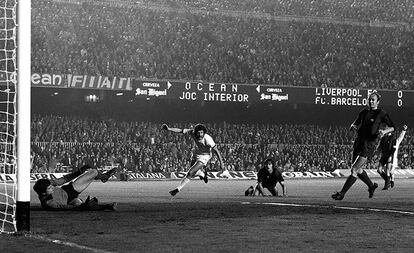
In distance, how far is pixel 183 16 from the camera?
4666cm

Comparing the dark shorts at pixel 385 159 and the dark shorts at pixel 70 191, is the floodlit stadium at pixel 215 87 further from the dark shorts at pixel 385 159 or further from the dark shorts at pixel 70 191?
the dark shorts at pixel 70 191

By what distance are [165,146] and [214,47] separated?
34.2ft

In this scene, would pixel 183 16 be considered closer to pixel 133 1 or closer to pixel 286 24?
pixel 133 1

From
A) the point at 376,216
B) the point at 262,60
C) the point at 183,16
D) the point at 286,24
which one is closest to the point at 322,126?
the point at 262,60

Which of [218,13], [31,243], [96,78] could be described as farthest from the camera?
[218,13]

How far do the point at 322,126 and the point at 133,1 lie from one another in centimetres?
1339

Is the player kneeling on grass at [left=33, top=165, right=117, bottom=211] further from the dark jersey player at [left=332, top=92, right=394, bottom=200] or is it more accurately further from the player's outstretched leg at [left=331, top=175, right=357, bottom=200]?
the dark jersey player at [left=332, top=92, right=394, bottom=200]

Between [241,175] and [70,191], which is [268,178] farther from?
[241,175]

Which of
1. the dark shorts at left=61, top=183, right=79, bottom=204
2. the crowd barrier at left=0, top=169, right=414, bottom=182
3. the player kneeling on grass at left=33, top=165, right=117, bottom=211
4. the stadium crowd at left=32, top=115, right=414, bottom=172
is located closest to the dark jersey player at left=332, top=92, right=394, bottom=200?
the player kneeling on grass at left=33, top=165, right=117, bottom=211

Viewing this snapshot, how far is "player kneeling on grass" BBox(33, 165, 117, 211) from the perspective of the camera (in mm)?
11672

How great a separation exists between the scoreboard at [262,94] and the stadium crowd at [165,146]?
1.64 meters

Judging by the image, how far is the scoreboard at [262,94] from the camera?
39.2m

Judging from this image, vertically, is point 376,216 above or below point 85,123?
below

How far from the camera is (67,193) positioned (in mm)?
12109
